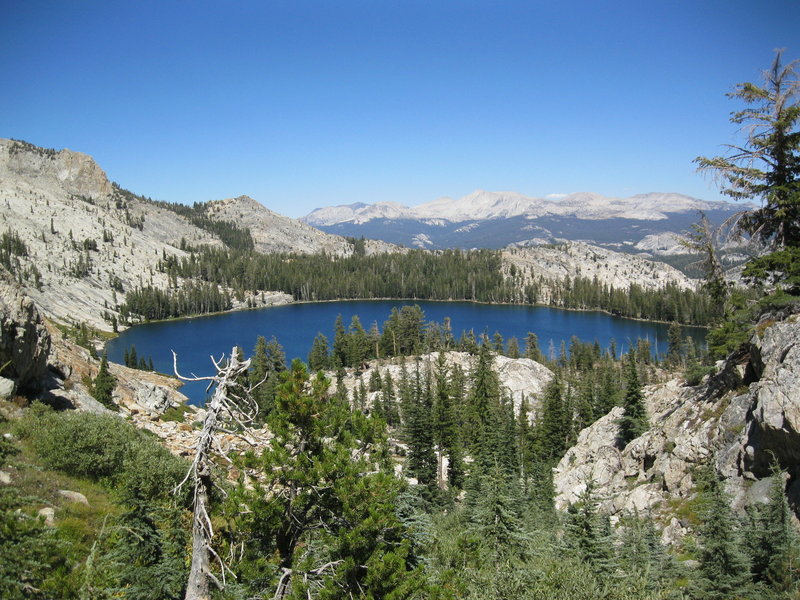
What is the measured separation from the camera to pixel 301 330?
151m

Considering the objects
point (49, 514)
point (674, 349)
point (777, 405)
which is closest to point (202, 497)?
point (49, 514)

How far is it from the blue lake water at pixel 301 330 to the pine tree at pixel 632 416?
2891 inches

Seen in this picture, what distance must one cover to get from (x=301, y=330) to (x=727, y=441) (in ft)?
454

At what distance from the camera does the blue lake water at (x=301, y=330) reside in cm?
12225

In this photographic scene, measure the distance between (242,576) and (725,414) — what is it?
860 inches

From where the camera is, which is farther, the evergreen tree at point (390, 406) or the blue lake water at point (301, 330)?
the blue lake water at point (301, 330)

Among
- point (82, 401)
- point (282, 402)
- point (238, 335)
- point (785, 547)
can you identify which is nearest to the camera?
point (785, 547)

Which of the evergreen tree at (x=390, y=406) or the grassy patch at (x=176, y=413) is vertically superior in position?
the grassy patch at (x=176, y=413)

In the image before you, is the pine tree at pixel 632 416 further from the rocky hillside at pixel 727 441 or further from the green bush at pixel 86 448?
the green bush at pixel 86 448

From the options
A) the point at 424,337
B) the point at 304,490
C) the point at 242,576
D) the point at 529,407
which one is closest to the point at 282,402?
the point at 304,490

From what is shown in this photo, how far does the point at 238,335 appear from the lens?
474 feet

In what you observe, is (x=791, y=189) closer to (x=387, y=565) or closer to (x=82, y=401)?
(x=387, y=565)

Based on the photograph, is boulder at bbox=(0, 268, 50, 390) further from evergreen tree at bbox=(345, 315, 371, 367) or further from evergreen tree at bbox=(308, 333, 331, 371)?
evergreen tree at bbox=(345, 315, 371, 367)

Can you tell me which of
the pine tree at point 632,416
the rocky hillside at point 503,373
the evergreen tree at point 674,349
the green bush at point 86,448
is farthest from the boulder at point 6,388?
the evergreen tree at point 674,349
